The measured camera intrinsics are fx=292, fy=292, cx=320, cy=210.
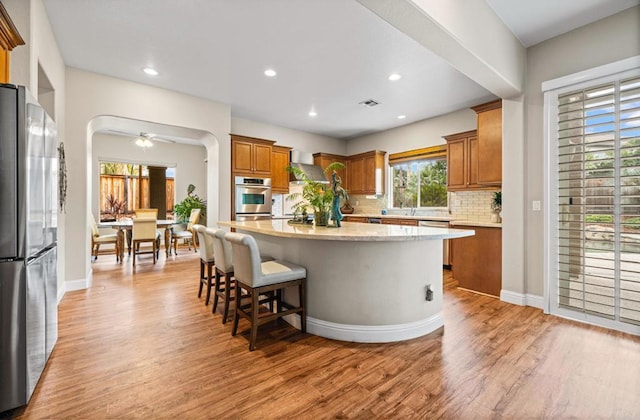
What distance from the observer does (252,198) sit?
5.24m

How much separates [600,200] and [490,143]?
55.3 inches

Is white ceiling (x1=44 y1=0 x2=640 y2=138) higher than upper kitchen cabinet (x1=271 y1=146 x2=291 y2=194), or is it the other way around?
white ceiling (x1=44 y1=0 x2=640 y2=138)

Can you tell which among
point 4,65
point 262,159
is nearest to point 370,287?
point 4,65

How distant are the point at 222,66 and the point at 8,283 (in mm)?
2953

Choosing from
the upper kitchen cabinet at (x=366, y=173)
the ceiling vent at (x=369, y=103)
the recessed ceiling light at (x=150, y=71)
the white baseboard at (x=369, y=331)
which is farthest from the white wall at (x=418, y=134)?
the recessed ceiling light at (x=150, y=71)

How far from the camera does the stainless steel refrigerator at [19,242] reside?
4.99 feet

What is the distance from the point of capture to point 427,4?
74.0 inches

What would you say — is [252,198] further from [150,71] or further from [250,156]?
[150,71]

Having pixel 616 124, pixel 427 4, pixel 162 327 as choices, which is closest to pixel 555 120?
pixel 616 124

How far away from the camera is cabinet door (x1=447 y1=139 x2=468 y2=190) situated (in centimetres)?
459

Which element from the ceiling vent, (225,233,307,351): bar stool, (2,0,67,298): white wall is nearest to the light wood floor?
(225,233,307,351): bar stool

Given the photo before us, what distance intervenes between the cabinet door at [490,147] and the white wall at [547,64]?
510mm

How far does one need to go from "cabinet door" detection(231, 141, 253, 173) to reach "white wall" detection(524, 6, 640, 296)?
4.07m

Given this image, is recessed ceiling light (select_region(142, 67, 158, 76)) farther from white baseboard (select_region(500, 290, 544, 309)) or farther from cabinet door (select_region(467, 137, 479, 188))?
white baseboard (select_region(500, 290, 544, 309))
